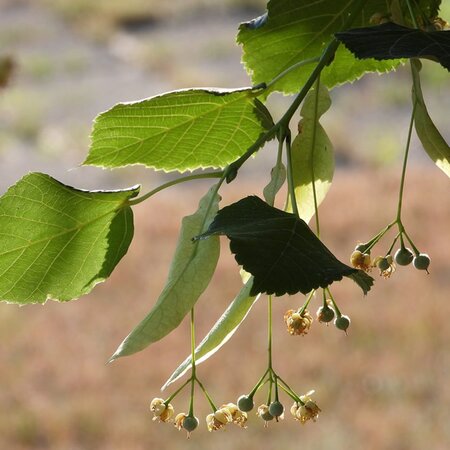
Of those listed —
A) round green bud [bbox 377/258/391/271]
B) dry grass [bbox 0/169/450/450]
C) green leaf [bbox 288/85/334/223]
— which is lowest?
round green bud [bbox 377/258/391/271]

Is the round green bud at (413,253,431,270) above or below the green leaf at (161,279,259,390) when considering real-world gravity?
above

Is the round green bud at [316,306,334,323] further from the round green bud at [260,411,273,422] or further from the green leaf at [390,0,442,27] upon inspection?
the green leaf at [390,0,442,27]

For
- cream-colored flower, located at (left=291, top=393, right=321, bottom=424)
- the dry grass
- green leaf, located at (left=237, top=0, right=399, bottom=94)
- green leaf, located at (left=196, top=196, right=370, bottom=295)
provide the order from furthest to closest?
the dry grass
green leaf, located at (left=237, top=0, right=399, bottom=94)
cream-colored flower, located at (left=291, top=393, right=321, bottom=424)
green leaf, located at (left=196, top=196, right=370, bottom=295)

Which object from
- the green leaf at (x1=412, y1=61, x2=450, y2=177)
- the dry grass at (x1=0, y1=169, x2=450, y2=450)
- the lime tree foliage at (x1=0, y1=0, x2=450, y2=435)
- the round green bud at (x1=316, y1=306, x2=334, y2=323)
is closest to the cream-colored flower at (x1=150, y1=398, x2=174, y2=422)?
the lime tree foliage at (x1=0, y1=0, x2=450, y2=435)

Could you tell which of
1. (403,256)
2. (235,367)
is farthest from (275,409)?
(235,367)

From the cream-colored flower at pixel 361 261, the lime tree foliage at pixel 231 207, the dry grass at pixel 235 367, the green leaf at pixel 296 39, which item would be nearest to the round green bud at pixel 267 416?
the lime tree foliage at pixel 231 207

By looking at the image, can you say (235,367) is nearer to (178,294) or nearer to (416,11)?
(416,11)
